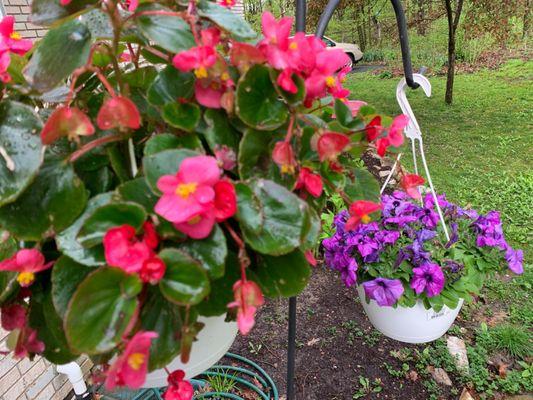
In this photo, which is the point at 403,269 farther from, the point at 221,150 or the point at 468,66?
the point at 468,66

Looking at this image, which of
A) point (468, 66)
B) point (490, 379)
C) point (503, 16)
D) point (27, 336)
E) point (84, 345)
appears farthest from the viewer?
point (468, 66)

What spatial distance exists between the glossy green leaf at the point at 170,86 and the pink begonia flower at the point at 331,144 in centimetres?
15

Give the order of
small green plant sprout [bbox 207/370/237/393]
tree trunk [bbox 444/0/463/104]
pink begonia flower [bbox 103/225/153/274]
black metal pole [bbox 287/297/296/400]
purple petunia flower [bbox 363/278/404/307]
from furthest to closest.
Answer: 1. tree trunk [bbox 444/0/463/104]
2. small green plant sprout [bbox 207/370/237/393]
3. purple petunia flower [bbox 363/278/404/307]
4. black metal pole [bbox 287/297/296/400]
5. pink begonia flower [bbox 103/225/153/274]

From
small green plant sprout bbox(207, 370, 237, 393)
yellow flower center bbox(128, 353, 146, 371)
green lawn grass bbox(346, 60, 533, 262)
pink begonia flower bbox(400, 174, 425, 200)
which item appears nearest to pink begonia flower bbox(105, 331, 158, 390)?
yellow flower center bbox(128, 353, 146, 371)

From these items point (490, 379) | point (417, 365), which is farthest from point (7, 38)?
point (490, 379)

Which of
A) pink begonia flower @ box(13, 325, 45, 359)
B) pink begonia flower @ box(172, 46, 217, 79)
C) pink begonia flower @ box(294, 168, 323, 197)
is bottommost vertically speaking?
pink begonia flower @ box(13, 325, 45, 359)

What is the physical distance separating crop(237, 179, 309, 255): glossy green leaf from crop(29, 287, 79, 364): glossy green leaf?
0.23 meters

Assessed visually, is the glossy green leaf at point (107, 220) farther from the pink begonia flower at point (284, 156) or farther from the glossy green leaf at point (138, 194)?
the pink begonia flower at point (284, 156)

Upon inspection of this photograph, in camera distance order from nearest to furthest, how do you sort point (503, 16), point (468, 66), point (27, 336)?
point (27, 336) < point (503, 16) < point (468, 66)

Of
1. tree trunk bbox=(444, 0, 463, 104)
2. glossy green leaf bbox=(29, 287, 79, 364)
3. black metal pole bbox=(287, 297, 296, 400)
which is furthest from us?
tree trunk bbox=(444, 0, 463, 104)

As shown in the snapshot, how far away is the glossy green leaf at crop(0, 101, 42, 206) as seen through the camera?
395mm

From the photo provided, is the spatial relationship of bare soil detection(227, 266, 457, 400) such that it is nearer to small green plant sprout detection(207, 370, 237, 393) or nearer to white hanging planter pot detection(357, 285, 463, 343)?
small green plant sprout detection(207, 370, 237, 393)

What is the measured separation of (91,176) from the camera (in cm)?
48

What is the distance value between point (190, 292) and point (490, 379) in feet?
5.17
